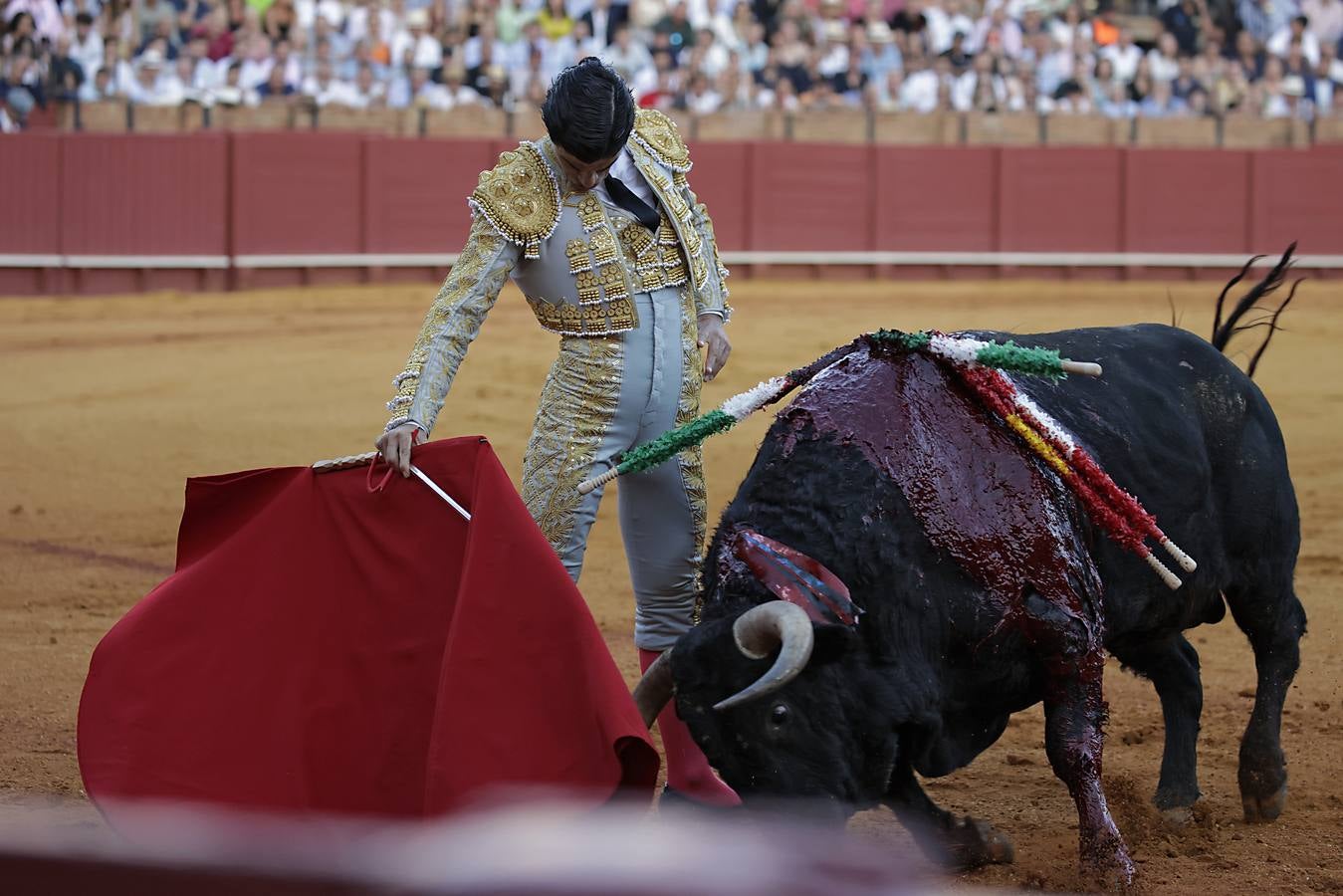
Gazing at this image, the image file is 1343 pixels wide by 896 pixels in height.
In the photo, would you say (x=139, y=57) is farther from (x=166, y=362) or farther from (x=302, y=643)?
(x=302, y=643)

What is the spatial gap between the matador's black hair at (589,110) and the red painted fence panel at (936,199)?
11.0 m

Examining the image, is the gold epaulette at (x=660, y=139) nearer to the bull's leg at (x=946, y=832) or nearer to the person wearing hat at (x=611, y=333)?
the person wearing hat at (x=611, y=333)

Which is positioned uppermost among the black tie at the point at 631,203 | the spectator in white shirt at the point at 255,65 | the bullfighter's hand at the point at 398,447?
the spectator in white shirt at the point at 255,65

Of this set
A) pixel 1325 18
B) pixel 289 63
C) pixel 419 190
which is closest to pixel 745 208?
pixel 419 190

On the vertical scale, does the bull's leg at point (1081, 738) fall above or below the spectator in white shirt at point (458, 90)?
below

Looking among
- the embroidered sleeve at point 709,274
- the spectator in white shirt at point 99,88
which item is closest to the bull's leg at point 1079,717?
the embroidered sleeve at point 709,274

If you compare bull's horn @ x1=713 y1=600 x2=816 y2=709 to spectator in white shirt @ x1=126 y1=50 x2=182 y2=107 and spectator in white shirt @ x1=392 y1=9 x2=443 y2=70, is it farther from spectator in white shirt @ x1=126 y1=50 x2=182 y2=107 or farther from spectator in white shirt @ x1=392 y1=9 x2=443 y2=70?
spectator in white shirt @ x1=392 y1=9 x2=443 y2=70

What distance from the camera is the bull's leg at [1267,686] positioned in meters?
3.59

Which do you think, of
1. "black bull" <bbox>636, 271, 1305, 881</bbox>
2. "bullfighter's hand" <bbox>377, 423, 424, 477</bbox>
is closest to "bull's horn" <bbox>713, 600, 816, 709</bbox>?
"black bull" <bbox>636, 271, 1305, 881</bbox>

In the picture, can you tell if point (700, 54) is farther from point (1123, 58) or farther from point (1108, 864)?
point (1108, 864)

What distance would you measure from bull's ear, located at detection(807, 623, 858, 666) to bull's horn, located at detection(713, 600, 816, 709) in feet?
0.05

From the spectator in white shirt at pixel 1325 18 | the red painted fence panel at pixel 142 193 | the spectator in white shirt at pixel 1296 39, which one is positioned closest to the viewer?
the red painted fence panel at pixel 142 193

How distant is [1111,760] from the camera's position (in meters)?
4.04

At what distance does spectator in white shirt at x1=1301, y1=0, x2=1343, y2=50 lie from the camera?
50.2 feet
